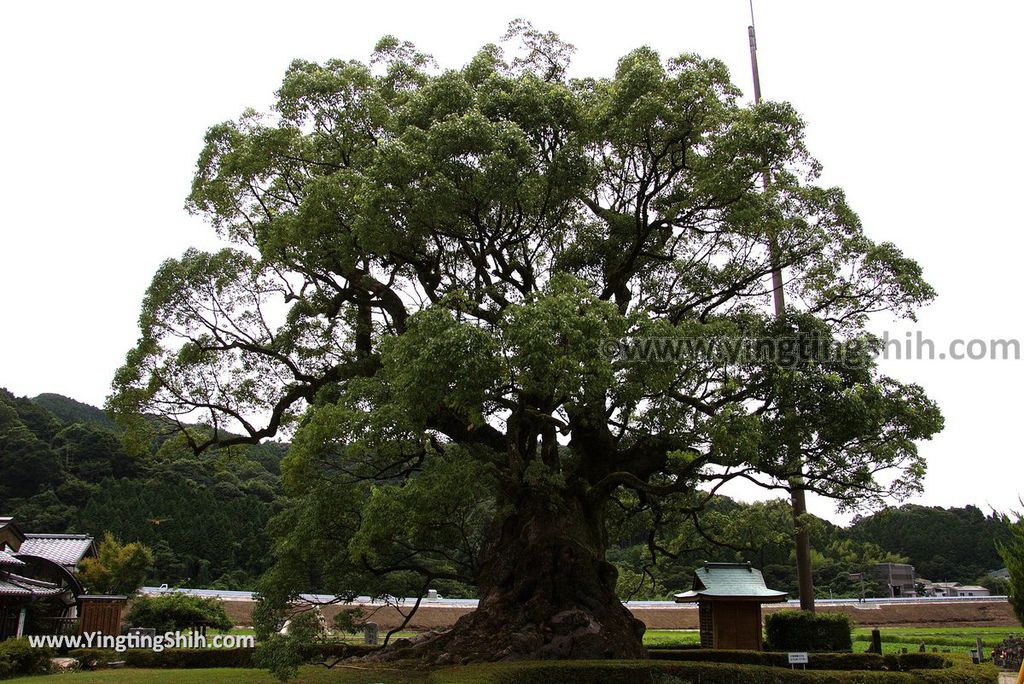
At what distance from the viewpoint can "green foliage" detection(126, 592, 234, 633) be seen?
23359 millimetres

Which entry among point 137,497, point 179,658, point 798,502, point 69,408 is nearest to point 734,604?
point 798,502

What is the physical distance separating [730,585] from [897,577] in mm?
29407

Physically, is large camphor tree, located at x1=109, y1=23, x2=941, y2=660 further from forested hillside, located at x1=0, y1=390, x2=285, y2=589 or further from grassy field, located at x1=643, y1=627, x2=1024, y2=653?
forested hillside, located at x1=0, y1=390, x2=285, y2=589

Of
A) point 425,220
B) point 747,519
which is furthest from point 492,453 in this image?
point 747,519

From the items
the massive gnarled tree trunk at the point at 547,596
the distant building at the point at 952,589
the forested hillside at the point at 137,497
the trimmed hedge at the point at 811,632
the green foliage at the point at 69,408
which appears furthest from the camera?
the green foliage at the point at 69,408

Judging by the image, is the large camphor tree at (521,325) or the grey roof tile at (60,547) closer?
the large camphor tree at (521,325)

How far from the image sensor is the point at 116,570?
2661cm

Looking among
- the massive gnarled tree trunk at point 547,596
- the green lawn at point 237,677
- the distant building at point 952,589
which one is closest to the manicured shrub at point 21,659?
the green lawn at point 237,677

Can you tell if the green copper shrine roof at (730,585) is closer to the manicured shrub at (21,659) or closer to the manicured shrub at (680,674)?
the manicured shrub at (680,674)

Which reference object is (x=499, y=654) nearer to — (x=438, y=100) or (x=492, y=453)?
(x=492, y=453)

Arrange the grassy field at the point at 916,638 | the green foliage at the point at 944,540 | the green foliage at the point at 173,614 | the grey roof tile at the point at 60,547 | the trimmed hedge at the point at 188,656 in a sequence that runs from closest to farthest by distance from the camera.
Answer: the trimmed hedge at the point at 188,656
the grassy field at the point at 916,638
the green foliage at the point at 173,614
the grey roof tile at the point at 60,547
the green foliage at the point at 944,540

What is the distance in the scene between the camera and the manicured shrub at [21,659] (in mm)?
13432

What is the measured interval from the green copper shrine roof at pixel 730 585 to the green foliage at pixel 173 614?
15102 millimetres

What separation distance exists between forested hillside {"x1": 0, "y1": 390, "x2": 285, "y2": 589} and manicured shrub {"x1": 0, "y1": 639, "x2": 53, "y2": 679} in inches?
699
